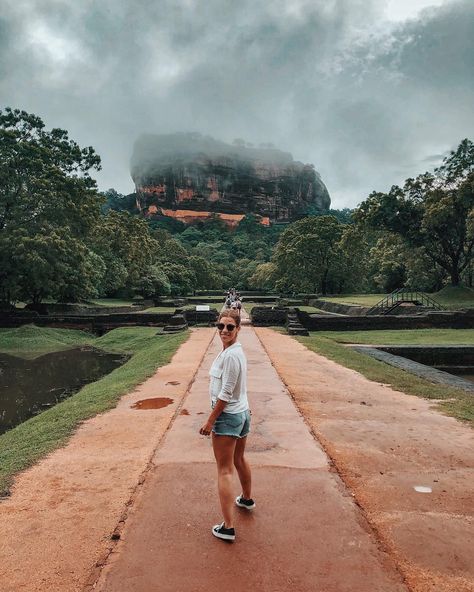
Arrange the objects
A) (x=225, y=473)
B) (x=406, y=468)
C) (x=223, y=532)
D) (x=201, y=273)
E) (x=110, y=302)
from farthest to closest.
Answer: (x=201, y=273) → (x=110, y=302) → (x=406, y=468) → (x=225, y=473) → (x=223, y=532)

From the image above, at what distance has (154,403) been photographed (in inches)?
271

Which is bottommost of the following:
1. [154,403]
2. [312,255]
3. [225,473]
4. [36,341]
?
[36,341]

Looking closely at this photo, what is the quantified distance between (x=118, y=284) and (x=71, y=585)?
34.1 m

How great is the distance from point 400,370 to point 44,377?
9.49 meters

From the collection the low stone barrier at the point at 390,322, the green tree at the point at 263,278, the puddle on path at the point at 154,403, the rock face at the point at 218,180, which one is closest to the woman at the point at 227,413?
the puddle on path at the point at 154,403

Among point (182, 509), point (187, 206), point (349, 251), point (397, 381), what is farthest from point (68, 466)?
point (187, 206)

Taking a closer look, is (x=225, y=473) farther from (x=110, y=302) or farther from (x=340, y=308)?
(x=110, y=302)

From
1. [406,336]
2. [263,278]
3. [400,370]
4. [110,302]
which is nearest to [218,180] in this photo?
[263,278]

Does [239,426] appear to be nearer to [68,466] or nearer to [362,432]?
[68,466]

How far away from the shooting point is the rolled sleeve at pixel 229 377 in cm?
297

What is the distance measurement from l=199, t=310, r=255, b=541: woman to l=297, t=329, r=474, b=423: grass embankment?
166 inches

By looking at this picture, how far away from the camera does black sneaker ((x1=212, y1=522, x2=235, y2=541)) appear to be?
2795 mm

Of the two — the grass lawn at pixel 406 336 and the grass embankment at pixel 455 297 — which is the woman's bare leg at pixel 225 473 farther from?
the grass embankment at pixel 455 297

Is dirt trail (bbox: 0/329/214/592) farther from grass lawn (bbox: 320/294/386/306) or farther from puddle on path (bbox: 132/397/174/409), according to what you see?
grass lawn (bbox: 320/294/386/306)
